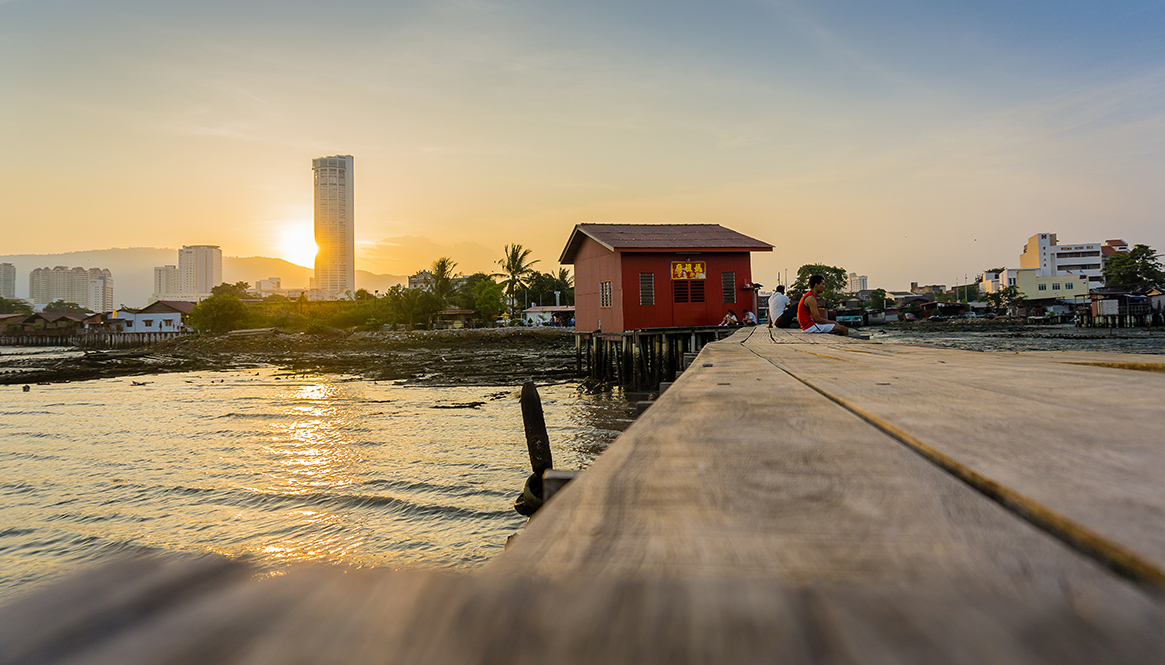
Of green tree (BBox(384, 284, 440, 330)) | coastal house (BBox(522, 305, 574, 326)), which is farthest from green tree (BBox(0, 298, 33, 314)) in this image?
coastal house (BBox(522, 305, 574, 326))

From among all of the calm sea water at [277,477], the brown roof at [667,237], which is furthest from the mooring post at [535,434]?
the brown roof at [667,237]

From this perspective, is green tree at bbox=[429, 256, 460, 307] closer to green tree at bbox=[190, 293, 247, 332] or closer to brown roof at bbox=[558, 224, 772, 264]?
green tree at bbox=[190, 293, 247, 332]

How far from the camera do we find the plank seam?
1.56 feet

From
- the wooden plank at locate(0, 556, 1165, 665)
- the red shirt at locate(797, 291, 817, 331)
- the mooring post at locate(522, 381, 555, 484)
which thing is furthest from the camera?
the red shirt at locate(797, 291, 817, 331)

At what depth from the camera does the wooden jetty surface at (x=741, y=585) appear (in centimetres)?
35

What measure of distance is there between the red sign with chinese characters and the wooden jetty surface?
19.8m

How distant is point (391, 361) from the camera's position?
32469 millimetres

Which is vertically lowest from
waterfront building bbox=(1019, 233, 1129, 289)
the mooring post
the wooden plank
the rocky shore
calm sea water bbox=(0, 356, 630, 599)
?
calm sea water bbox=(0, 356, 630, 599)

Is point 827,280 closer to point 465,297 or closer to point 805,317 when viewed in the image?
point 465,297

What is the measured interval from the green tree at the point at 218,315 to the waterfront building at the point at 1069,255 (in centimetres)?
10696

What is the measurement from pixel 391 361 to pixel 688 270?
1844 centimetres

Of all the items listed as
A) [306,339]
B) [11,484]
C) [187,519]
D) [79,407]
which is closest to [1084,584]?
[187,519]

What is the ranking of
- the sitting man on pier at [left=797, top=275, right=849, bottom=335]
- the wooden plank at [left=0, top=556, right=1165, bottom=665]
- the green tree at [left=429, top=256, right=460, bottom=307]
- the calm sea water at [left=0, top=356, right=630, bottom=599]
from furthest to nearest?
the green tree at [left=429, top=256, right=460, bottom=307]
the sitting man on pier at [left=797, top=275, right=849, bottom=335]
the calm sea water at [left=0, top=356, right=630, bottom=599]
the wooden plank at [left=0, top=556, right=1165, bottom=665]

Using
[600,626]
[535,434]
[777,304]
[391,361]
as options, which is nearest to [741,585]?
[600,626]
